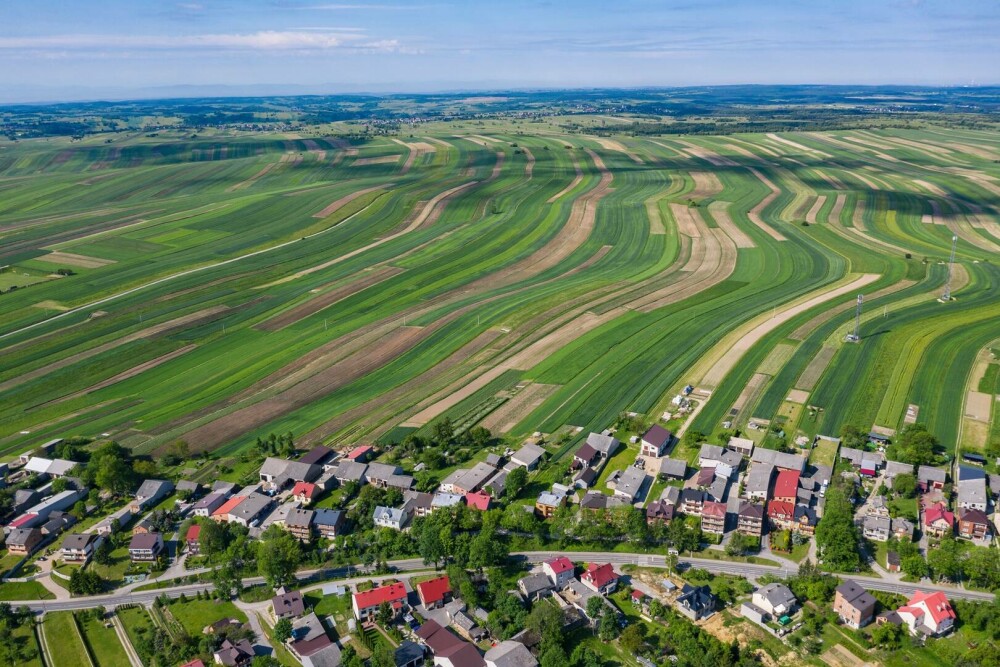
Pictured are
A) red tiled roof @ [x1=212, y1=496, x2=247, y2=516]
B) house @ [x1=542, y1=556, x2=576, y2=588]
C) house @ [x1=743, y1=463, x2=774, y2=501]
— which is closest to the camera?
house @ [x1=542, y1=556, x2=576, y2=588]

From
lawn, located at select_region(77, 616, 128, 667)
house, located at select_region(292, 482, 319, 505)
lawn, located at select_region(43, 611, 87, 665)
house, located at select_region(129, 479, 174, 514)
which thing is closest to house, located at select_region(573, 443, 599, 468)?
house, located at select_region(292, 482, 319, 505)

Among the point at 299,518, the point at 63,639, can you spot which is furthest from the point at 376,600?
the point at 63,639

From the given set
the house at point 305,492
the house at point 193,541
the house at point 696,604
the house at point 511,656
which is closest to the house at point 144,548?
the house at point 193,541

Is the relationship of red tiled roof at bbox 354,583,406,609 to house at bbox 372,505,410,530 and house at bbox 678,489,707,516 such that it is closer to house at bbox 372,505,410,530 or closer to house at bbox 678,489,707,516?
house at bbox 372,505,410,530

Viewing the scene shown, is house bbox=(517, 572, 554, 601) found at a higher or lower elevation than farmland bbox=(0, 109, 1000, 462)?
lower

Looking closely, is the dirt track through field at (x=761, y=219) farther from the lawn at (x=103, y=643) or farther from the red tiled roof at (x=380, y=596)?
the lawn at (x=103, y=643)

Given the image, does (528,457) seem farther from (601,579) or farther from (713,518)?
(713,518)

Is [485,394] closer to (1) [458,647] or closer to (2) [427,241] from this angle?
(1) [458,647]
